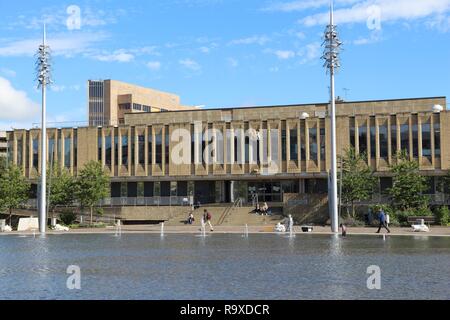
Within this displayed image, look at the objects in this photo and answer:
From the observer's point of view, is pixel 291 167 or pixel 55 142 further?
pixel 55 142

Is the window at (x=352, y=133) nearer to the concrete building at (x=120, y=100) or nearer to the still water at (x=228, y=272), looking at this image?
the still water at (x=228, y=272)

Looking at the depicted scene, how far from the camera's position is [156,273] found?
20.3 meters

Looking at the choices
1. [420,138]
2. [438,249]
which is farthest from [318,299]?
[420,138]

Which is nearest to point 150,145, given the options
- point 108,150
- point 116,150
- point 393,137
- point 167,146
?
point 167,146

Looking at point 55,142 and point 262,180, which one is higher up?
point 55,142

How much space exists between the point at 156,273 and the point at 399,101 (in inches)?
2349

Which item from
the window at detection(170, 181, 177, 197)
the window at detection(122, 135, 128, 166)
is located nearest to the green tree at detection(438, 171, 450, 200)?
the window at detection(170, 181, 177, 197)

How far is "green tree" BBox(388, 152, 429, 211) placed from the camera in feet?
187

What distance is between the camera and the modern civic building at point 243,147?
66.8 m

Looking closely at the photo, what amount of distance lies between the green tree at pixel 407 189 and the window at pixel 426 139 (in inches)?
313

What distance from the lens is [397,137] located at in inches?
2623

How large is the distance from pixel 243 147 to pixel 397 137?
15713 mm

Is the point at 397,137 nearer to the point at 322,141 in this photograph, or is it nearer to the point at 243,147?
the point at 322,141

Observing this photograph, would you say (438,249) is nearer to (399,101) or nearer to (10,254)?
(10,254)
